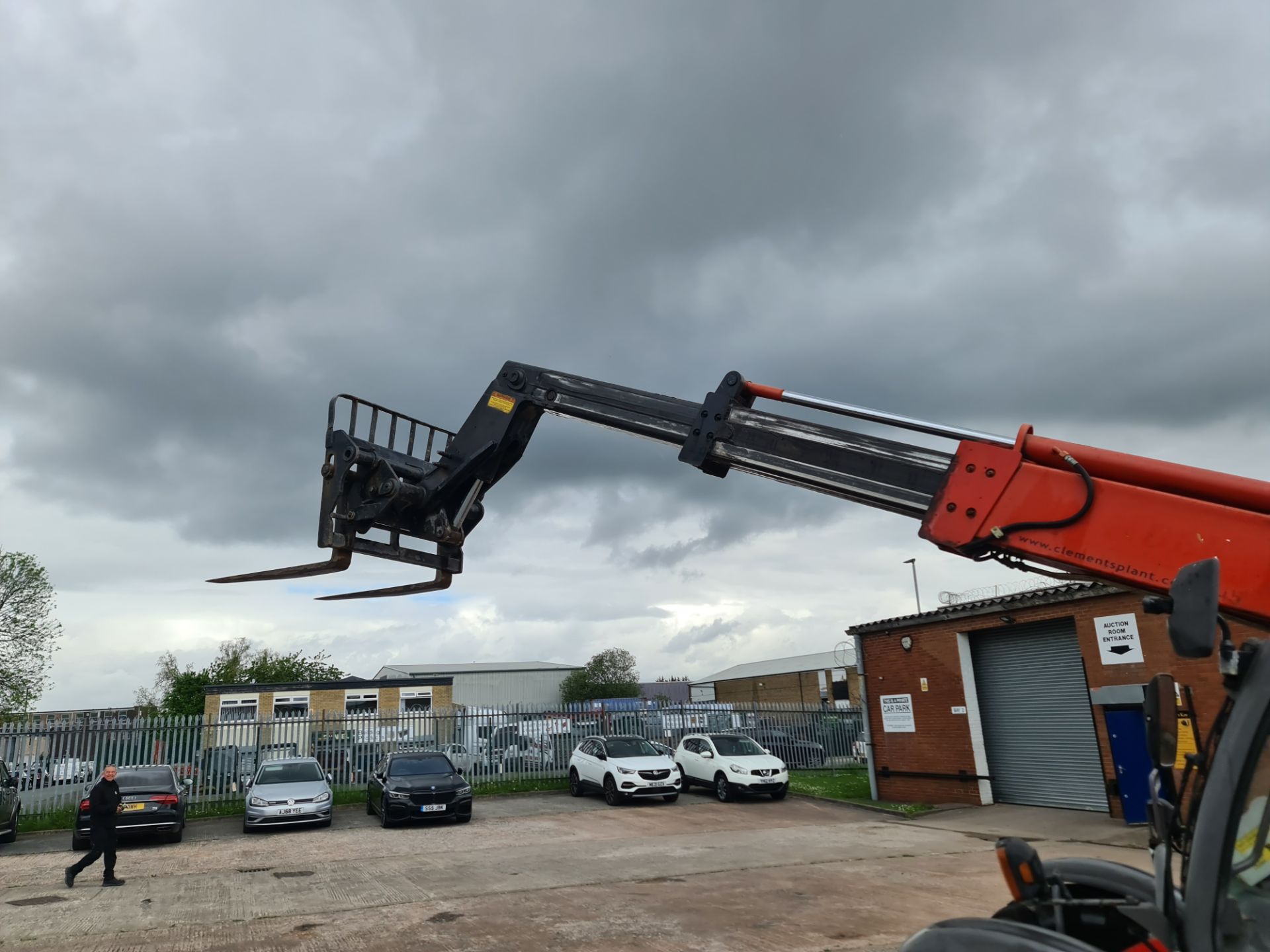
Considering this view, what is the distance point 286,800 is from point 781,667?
2147 inches

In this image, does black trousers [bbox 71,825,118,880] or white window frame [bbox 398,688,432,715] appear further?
white window frame [bbox 398,688,432,715]

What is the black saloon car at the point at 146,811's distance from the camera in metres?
15.3

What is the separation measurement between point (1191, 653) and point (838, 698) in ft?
160

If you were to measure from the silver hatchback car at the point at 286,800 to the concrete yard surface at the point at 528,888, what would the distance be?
384 millimetres

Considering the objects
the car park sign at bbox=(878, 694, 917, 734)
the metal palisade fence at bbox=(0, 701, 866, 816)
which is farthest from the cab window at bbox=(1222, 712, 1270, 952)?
the metal palisade fence at bbox=(0, 701, 866, 816)

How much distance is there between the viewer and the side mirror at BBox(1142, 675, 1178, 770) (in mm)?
2582

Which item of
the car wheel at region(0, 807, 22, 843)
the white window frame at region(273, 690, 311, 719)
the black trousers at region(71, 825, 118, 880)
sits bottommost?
the car wheel at region(0, 807, 22, 843)

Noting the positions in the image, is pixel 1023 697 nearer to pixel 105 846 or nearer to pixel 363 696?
pixel 105 846

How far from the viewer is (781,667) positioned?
67.6 metres

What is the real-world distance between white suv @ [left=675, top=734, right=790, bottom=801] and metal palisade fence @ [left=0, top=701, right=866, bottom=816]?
322 cm

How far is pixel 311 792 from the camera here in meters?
17.1

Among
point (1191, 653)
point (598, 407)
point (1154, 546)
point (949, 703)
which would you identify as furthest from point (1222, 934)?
point (949, 703)

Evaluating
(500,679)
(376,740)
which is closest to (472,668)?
(500,679)

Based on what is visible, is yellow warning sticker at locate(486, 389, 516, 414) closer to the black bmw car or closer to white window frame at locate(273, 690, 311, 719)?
the black bmw car
